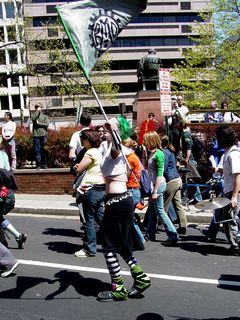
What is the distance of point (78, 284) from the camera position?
586 centimetres

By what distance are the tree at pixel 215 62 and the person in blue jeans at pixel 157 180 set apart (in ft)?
61.8

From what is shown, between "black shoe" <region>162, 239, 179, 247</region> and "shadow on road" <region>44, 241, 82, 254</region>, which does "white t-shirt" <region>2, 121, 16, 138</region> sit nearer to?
"shadow on road" <region>44, 241, 82, 254</region>

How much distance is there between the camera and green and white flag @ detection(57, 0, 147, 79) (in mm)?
5133

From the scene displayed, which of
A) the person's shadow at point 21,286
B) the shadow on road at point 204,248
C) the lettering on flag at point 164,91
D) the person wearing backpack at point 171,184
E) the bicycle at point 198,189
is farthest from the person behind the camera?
the lettering on flag at point 164,91

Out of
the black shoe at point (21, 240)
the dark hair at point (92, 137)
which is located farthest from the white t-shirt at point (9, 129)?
the dark hair at point (92, 137)

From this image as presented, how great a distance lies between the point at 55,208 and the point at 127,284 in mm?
5320

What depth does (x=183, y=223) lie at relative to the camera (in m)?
8.27

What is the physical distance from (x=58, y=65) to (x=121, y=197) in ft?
88.4

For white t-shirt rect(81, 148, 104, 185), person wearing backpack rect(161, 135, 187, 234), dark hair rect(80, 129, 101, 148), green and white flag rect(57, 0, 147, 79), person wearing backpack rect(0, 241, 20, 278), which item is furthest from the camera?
person wearing backpack rect(161, 135, 187, 234)

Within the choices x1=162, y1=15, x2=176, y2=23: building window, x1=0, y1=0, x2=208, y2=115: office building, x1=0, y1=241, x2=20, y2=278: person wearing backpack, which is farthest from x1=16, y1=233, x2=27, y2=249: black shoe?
x1=162, y1=15, x2=176, y2=23: building window

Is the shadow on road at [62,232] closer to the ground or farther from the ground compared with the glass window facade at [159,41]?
closer to the ground

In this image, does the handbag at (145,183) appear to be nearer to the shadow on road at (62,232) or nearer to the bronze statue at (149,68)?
the shadow on road at (62,232)

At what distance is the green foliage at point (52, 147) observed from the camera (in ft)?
46.1

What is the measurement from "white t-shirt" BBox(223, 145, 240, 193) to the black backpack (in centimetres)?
520
